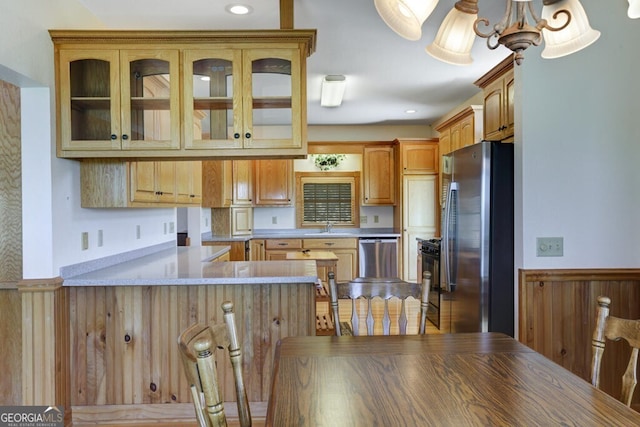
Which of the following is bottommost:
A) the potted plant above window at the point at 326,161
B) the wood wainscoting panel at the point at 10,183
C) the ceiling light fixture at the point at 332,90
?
the wood wainscoting panel at the point at 10,183

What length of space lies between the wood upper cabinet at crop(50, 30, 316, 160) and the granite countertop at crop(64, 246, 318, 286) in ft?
2.23

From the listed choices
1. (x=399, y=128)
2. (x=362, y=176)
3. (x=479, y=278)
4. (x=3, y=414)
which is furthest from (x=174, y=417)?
(x=399, y=128)

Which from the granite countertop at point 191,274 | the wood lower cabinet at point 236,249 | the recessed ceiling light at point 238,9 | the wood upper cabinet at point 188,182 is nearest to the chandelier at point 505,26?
the granite countertop at point 191,274

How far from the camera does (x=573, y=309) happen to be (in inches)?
100.0

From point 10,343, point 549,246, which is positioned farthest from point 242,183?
point 549,246

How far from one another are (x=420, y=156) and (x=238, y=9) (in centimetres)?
385

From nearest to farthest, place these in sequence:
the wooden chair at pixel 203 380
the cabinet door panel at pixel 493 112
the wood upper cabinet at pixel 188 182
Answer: the wooden chair at pixel 203 380 → the cabinet door panel at pixel 493 112 → the wood upper cabinet at pixel 188 182

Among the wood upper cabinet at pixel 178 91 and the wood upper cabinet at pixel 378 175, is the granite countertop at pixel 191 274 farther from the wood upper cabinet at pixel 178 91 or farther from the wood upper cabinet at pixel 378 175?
the wood upper cabinet at pixel 378 175

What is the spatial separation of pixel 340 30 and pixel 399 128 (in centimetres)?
371

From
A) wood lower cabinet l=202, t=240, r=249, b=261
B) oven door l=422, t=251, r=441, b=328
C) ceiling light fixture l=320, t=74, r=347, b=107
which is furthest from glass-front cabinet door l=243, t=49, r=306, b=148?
wood lower cabinet l=202, t=240, r=249, b=261

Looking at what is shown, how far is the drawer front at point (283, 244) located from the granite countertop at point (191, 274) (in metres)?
3.02

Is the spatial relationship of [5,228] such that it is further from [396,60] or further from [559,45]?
[396,60]

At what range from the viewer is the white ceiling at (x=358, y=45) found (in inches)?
106

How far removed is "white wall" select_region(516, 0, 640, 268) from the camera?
2.50 meters
